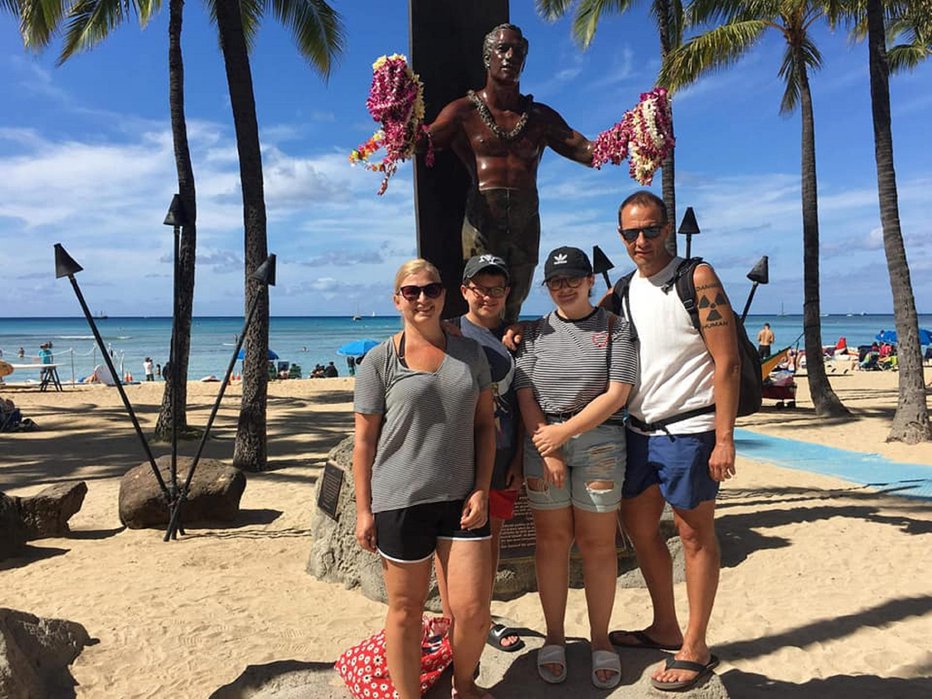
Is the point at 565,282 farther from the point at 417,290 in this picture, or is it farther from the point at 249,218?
the point at 249,218

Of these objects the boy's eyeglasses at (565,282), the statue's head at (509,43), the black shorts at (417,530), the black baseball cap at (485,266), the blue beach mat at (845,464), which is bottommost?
the blue beach mat at (845,464)

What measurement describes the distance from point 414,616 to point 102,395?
18510 mm

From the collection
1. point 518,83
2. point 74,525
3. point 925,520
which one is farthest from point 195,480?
point 925,520

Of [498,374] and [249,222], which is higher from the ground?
[249,222]

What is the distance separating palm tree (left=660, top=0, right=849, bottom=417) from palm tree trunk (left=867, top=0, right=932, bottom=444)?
105 inches

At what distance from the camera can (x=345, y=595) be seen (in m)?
4.51

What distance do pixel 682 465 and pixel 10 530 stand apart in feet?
18.0

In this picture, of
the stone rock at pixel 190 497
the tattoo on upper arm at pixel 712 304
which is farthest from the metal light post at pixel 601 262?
the stone rock at pixel 190 497

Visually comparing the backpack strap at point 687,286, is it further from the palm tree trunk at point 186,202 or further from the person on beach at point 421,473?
the palm tree trunk at point 186,202

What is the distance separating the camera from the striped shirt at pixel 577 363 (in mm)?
2576

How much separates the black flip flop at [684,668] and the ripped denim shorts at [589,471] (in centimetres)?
61

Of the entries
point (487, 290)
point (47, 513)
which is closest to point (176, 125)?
point (47, 513)

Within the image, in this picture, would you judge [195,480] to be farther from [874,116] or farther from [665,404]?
[874,116]

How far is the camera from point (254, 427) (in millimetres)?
9000
